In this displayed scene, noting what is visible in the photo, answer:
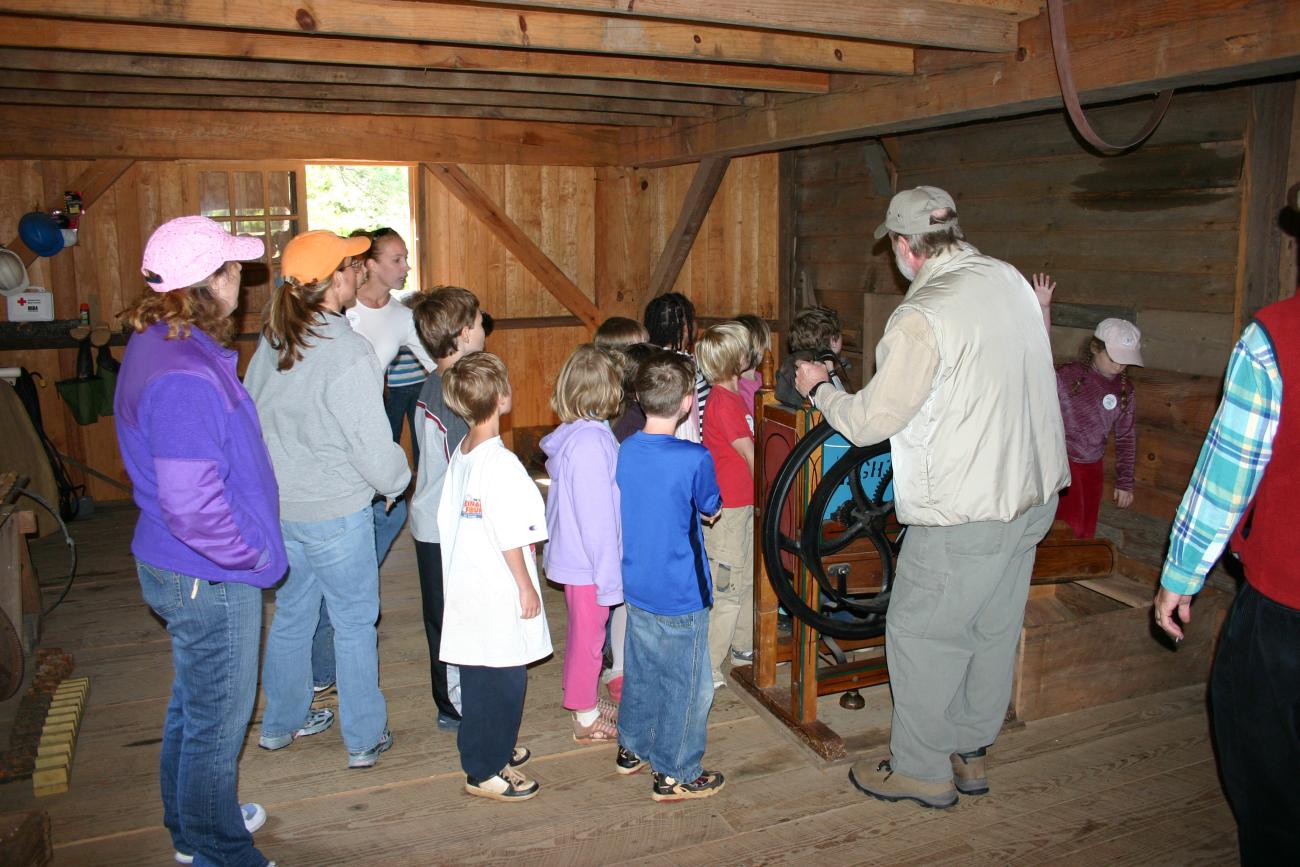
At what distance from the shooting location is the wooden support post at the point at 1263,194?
3.99m

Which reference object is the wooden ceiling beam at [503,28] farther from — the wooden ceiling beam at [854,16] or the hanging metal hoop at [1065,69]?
the hanging metal hoop at [1065,69]

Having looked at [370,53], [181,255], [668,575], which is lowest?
[668,575]

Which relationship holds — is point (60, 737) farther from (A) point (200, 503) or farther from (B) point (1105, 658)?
(B) point (1105, 658)

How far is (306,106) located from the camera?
6.16 meters

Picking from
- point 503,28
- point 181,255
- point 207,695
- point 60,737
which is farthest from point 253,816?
point 503,28

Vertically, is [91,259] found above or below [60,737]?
above

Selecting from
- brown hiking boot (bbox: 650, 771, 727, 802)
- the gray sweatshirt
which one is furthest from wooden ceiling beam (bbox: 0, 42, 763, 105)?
brown hiking boot (bbox: 650, 771, 727, 802)

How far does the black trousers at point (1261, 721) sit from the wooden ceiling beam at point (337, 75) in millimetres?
4247

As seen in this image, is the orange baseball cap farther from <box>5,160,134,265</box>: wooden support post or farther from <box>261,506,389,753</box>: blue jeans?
<box>5,160,134,265</box>: wooden support post

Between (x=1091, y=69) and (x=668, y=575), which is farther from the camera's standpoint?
(x=1091, y=69)

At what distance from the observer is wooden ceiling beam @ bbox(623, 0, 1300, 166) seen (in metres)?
3.11

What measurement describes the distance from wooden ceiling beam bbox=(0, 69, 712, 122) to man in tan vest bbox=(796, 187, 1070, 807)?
3.68 m

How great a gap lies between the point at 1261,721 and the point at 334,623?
2428 mm

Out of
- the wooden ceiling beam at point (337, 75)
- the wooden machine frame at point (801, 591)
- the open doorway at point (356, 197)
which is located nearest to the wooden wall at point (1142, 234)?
the wooden machine frame at point (801, 591)
